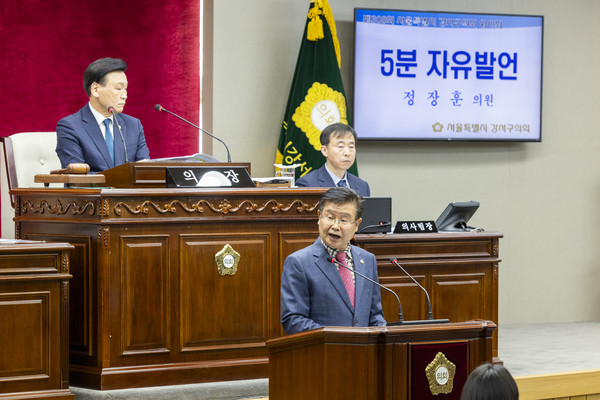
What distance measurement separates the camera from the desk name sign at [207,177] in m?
4.25

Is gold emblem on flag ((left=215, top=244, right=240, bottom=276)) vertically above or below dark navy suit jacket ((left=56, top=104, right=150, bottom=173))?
below

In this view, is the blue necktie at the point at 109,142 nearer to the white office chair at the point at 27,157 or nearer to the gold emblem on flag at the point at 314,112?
the white office chair at the point at 27,157

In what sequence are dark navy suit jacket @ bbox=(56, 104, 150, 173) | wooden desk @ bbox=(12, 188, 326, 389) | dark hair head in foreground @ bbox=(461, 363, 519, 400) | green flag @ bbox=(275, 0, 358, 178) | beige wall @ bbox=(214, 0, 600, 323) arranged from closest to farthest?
dark hair head in foreground @ bbox=(461, 363, 519, 400)
wooden desk @ bbox=(12, 188, 326, 389)
dark navy suit jacket @ bbox=(56, 104, 150, 173)
green flag @ bbox=(275, 0, 358, 178)
beige wall @ bbox=(214, 0, 600, 323)

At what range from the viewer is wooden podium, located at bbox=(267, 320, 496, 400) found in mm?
2701

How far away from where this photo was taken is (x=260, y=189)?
14.2 feet

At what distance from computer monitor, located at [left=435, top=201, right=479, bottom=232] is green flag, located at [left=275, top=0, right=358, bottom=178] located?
1333 millimetres

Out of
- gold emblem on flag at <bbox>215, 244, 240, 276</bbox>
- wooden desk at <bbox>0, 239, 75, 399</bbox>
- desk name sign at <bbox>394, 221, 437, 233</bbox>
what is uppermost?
desk name sign at <bbox>394, 221, 437, 233</bbox>

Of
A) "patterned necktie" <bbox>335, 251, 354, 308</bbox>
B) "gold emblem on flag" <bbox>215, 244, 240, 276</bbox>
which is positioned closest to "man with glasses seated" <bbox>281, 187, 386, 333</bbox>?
"patterned necktie" <bbox>335, 251, 354, 308</bbox>

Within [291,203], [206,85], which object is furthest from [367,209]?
[206,85]

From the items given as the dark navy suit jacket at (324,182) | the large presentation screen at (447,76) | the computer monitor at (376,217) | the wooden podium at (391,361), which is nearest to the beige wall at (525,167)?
the large presentation screen at (447,76)

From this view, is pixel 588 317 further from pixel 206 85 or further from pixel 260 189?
pixel 260 189

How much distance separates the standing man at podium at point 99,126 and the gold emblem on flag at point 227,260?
2.31ft

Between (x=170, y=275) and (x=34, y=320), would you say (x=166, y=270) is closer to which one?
(x=170, y=275)

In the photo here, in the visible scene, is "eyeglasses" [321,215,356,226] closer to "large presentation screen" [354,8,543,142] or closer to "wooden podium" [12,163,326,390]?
"wooden podium" [12,163,326,390]
